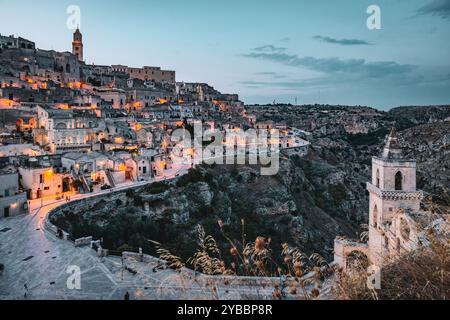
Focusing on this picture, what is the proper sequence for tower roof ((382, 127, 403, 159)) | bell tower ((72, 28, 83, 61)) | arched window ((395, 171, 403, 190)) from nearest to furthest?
arched window ((395, 171, 403, 190)), tower roof ((382, 127, 403, 159)), bell tower ((72, 28, 83, 61))

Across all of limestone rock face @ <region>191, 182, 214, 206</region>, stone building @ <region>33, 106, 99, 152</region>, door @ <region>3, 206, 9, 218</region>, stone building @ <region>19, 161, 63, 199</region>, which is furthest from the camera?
stone building @ <region>33, 106, 99, 152</region>

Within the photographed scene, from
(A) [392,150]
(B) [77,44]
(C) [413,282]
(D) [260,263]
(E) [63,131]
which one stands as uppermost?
(B) [77,44]

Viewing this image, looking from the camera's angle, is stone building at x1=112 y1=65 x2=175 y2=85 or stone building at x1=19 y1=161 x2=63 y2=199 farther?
stone building at x1=112 y1=65 x2=175 y2=85

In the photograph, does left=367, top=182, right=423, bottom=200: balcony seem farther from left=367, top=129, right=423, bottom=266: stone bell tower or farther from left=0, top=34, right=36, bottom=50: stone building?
left=0, top=34, right=36, bottom=50: stone building

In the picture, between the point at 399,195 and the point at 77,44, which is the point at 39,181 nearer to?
the point at 399,195

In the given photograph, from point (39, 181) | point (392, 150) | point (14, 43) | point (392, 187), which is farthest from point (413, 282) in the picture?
point (14, 43)

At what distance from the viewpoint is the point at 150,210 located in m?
31.9

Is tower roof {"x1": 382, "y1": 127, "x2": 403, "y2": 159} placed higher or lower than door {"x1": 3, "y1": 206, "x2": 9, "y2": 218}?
higher

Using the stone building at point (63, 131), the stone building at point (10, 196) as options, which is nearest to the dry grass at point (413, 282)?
the stone building at point (10, 196)

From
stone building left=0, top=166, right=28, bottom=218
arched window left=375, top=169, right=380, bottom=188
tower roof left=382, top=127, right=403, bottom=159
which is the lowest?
stone building left=0, top=166, right=28, bottom=218

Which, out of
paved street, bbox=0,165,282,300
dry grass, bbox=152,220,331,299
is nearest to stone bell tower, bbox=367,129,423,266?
paved street, bbox=0,165,282,300

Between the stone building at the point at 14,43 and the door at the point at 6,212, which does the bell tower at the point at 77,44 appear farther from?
the door at the point at 6,212

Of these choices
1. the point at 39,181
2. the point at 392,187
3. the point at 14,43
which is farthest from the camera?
the point at 14,43

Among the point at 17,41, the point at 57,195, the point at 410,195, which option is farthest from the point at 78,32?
A: the point at 410,195
